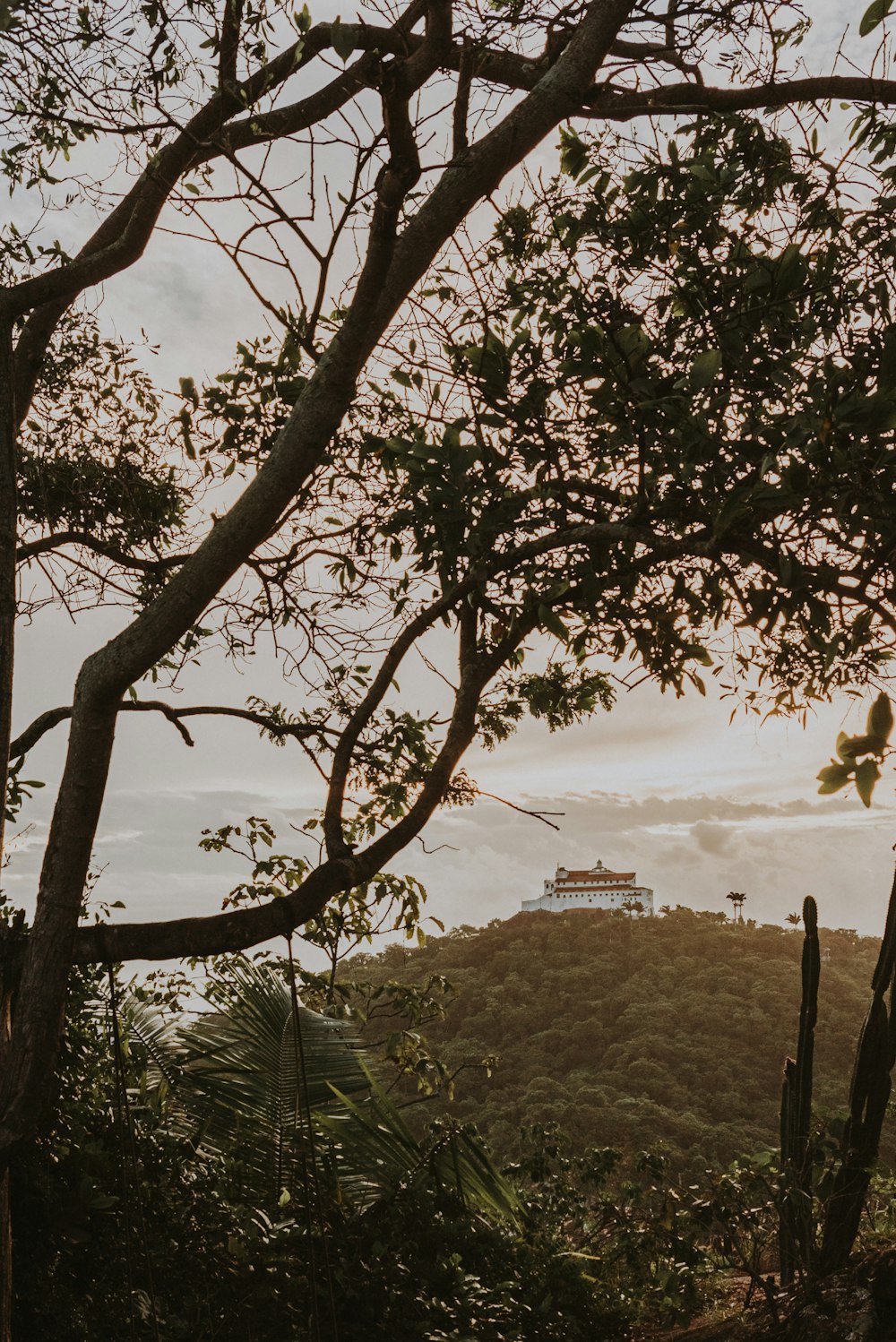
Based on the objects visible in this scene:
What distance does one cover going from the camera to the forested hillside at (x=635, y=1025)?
15500 millimetres

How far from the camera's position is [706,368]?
245 centimetres

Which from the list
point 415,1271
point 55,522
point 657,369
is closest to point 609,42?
point 657,369

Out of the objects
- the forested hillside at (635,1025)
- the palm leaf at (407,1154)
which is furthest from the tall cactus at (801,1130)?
the forested hillside at (635,1025)

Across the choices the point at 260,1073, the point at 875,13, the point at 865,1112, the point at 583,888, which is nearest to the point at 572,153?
the point at 875,13

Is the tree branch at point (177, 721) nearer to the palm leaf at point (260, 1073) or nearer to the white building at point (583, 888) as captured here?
the palm leaf at point (260, 1073)

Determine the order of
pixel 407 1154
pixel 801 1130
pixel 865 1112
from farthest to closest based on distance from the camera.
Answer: pixel 801 1130 < pixel 865 1112 < pixel 407 1154

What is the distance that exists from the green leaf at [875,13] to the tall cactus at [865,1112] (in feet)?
14.0

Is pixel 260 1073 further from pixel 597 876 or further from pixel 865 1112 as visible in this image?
pixel 597 876

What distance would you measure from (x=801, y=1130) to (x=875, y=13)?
5.24 m

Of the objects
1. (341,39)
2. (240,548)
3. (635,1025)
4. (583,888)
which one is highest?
(341,39)

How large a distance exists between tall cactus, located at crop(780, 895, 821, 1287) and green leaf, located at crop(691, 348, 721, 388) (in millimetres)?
3841

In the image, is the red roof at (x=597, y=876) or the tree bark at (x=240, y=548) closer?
the tree bark at (x=240, y=548)

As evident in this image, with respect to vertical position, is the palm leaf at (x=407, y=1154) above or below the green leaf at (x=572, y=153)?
below

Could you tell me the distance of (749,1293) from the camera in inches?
180
